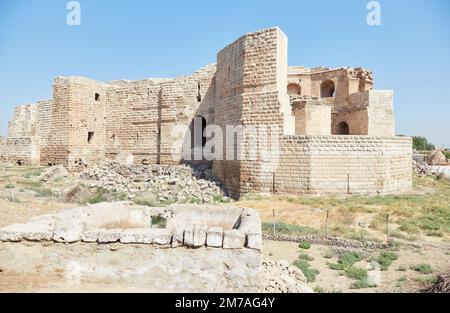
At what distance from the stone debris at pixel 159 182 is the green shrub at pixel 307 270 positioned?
7226 mm

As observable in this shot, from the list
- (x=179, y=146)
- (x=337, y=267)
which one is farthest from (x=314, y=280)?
(x=179, y=146)

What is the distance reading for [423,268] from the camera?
6195 mm

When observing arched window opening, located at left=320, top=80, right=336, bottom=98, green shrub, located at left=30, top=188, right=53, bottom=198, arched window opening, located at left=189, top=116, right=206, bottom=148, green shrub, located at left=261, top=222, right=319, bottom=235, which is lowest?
green shrub, located at left=261, top=222, right=319, bottom=235

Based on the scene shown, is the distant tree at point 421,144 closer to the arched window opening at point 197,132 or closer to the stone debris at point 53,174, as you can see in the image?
the arched window opening at point 197,132

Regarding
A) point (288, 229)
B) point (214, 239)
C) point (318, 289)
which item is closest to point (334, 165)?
point (288, 229)

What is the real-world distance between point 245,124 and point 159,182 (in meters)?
4.82

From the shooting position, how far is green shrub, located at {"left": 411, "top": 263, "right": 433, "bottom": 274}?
20.1 feet

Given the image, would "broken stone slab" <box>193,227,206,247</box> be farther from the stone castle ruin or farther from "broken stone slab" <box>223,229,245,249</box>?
the stone castle ruin

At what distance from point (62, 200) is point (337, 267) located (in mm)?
10882

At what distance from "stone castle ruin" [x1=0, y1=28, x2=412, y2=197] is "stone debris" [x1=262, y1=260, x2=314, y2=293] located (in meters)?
7.39

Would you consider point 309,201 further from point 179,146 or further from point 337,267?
point 179,146

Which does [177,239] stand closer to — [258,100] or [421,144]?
[258,100]

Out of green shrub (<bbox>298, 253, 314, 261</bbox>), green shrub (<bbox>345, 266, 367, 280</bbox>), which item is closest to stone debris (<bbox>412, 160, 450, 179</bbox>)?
green shrub (<bbox>298, 253, 314, 261</bbox>)

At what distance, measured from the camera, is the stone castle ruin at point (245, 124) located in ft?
42.3
